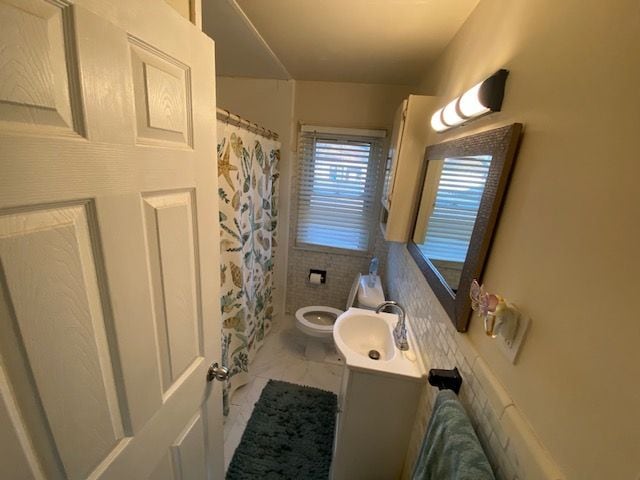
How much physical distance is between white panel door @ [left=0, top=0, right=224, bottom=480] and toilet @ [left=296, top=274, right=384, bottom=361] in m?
1.40

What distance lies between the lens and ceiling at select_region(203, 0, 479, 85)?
1.16 metres

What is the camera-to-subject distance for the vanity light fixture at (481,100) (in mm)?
790

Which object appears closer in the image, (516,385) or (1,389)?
(1,389)

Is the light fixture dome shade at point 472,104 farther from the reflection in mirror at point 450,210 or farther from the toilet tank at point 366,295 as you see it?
the toilet tank at point 366,295

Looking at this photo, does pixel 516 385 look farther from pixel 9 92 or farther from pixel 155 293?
pixel 9 92

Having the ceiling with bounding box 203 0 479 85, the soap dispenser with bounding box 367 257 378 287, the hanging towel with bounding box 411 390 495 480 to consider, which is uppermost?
the ceiling with bounding box 203 0 479 85

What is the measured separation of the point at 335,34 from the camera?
141 cm

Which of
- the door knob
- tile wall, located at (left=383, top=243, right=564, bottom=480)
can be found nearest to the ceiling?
tile wall, located at (left=383, top=243, right=564, bottom=480)

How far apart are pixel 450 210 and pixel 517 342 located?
24.4 inches

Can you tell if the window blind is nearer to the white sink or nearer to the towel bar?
the towel bar

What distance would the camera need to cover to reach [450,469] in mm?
660

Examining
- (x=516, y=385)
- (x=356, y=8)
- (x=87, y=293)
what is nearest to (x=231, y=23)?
(x=356, y=8)

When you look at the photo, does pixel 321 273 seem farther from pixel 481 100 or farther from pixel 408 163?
pixel 481 100

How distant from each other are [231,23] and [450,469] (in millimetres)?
1960
